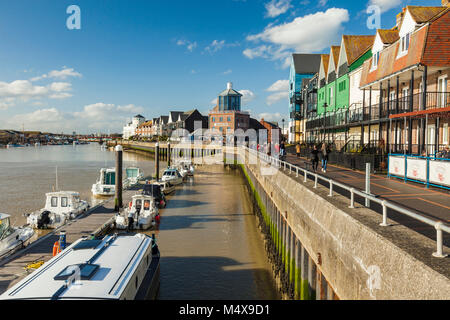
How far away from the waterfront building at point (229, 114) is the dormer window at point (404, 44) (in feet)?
246

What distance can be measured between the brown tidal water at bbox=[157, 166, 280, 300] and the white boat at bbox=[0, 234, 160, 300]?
6.21 ft

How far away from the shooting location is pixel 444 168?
13.0m

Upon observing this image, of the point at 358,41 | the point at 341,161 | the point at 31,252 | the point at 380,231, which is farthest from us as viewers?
the point at 358,41

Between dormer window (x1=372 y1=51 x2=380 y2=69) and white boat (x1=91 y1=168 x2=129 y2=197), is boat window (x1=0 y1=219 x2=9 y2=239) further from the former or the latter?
dormer window (x1=372 y1=51 x2=380 y2=69)

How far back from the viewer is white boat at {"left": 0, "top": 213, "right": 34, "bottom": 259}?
1446 centimetres

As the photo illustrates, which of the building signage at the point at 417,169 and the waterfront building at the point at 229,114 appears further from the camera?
the waterfront building at the point at 229,114

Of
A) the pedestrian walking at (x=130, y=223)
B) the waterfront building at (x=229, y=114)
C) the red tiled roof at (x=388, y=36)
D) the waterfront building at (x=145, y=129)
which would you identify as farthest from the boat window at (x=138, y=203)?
the waterfront building at (x=145, y=129)

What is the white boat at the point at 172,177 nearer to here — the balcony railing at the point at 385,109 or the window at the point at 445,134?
the balcony railing at the point at 385,109

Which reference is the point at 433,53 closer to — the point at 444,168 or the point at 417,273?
the point at 444,168

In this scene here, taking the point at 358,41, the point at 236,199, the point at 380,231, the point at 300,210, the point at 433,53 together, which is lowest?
the point at 236,199

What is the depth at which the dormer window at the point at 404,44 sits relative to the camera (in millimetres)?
21203

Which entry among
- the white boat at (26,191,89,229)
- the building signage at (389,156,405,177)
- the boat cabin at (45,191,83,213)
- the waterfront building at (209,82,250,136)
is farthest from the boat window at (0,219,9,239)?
the waterfront building at (209,82,250,136)
